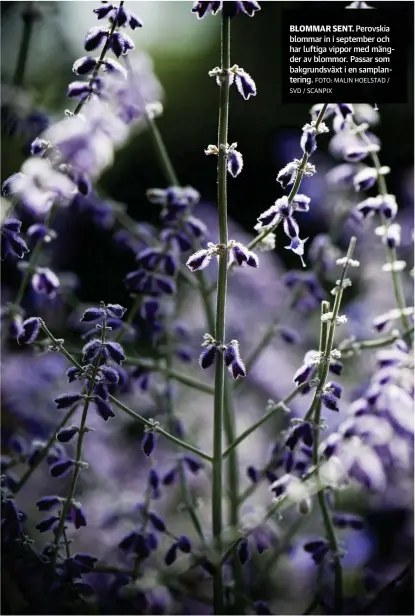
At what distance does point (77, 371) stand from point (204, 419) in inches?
26.3

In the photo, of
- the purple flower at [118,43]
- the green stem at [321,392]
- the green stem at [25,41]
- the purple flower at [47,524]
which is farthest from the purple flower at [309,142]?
the purple flower at [47,524]

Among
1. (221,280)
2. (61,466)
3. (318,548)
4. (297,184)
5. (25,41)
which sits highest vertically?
(25,41)

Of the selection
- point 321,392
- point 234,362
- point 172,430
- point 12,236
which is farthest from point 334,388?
point 12,236

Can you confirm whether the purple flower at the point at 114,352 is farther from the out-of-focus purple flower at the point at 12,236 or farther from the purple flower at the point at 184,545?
the purple flower at the point at 184,545

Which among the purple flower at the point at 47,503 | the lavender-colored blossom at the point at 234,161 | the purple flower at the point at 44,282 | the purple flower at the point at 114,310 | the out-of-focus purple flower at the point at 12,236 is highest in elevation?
the lavender-colored blossom at the point at 234,161

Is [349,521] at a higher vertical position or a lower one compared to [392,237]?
lower

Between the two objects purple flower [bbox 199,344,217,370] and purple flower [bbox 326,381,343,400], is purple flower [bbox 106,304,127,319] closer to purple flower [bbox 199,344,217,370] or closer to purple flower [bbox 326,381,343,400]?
purple flower [bbox 199,344,217,370]

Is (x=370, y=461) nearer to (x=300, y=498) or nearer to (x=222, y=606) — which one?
(x=300, y=498)

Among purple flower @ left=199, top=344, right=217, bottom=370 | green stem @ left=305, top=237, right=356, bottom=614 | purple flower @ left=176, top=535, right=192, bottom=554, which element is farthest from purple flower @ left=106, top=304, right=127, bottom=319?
purple flower @ left=176, top=535, right=192, bottom=554

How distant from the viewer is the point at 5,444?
55.3 inches

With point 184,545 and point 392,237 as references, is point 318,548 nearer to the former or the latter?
point 184,545

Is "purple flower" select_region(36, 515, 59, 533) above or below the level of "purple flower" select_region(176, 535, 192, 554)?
above

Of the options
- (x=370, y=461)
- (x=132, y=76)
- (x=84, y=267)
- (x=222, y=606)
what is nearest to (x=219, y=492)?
(x=222, y=606)

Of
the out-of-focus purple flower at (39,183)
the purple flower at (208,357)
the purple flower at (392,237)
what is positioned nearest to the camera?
the out-of-focus purple flower at (39,183)
